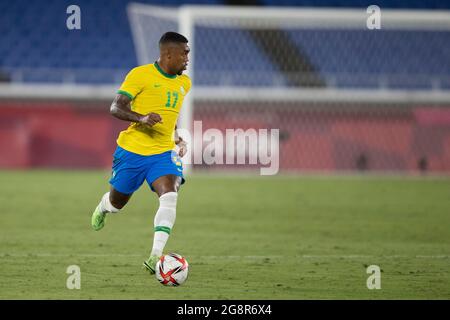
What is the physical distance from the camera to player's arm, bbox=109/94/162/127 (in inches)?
313

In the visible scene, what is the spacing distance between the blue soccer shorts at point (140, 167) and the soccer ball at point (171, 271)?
100 centimetres

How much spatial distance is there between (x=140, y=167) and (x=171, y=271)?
1.29 meters

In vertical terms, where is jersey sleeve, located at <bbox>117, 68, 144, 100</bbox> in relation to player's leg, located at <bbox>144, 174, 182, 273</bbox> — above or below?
above

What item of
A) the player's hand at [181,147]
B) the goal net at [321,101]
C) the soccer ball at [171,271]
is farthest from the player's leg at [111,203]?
the goal net at [321,101]

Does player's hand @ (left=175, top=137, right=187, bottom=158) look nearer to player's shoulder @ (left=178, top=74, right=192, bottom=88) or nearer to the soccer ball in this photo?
player's shoulder @ (left=178, top=74, right=192, bottom=88)

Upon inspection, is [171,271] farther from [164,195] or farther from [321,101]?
[321,101]

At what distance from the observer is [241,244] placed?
10977mm

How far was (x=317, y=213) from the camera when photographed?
51.2 feet

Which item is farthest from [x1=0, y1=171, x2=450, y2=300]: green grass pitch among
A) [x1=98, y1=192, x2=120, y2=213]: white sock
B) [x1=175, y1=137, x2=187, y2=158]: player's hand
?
[x1=175, y1=137, x2=187, y2=158]: player's hand

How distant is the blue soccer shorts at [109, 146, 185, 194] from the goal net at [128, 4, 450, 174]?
73.6 ft

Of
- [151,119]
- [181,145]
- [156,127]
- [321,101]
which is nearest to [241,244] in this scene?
[181,145]

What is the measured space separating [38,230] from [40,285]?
194 inches

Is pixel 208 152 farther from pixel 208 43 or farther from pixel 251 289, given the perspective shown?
pixel 251 289
